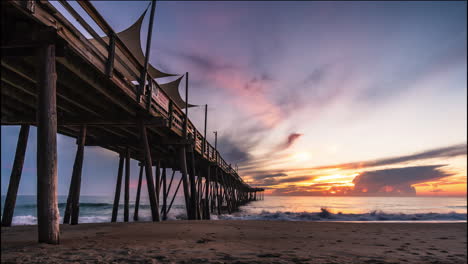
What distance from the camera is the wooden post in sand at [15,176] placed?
9359 mm

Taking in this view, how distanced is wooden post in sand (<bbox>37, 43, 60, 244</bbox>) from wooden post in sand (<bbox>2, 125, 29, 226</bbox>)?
666cm

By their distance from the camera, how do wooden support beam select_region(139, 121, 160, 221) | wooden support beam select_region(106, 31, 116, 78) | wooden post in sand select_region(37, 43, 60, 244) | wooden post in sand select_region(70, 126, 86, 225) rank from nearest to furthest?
wooden post in sand select_region(37, 43, 60, 244)
wooden support beam select_region(106, 31, 116, 78)
wooden support beam select_region(139, 121, 160, 221)
wooden post in sand select_region(70, 126, 86, 225)

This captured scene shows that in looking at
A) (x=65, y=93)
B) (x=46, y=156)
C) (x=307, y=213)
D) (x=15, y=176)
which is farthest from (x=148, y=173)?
(x=307, y=213)

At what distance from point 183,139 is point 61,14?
8.20 meters

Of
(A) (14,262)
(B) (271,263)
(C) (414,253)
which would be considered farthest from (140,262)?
(C) (414,253)

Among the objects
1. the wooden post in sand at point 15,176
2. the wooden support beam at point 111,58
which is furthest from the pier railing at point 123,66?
the wooden post in sand at point 15,176

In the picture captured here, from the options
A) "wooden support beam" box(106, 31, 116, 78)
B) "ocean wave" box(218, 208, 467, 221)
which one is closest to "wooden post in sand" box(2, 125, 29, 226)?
"wooden support beam" box(106, 31, 116, 78)

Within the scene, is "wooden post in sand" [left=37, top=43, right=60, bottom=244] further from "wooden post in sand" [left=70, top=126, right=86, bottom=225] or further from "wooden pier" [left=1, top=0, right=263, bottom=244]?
"wooden post in sand" [left=70, top=126, right=86, bottom=225]

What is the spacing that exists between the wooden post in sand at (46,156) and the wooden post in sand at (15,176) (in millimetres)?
6657

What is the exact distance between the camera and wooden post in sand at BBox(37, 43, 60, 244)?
13.8 ft

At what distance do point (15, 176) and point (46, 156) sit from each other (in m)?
6.98

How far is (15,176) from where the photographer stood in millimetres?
9414

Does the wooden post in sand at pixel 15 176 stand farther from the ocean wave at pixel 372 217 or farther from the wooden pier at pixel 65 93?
the ocean wave at pixel 372 217

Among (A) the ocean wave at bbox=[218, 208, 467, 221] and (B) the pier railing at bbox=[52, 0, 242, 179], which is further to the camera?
(A) the ocean wave at bbox=[218, 208, 467, 221]
